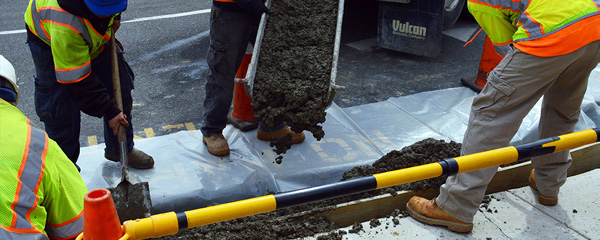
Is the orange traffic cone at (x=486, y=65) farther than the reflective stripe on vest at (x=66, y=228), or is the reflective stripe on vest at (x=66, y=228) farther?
the orange traffic cone at (x=486, y=65)

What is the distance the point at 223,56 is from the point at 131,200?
4.07 feet

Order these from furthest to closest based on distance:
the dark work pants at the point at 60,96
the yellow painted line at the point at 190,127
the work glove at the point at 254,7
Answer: the yellow painted line at the point at 190,127, the work glove at the point at 254,7, the dark work pants at the point at 60,96

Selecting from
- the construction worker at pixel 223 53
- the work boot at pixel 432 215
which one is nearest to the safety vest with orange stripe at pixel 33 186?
the construction worker at pixel 223 53

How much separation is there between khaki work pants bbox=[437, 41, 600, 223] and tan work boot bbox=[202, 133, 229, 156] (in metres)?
1.62

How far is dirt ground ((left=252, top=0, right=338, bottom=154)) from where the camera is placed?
3498 millimetres

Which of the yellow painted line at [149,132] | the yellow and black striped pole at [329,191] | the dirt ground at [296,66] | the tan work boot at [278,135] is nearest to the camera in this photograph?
the yellow and black striped pole at [329,191]

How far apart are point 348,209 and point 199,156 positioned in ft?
4.12

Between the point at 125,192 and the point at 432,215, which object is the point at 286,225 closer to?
the point at 432,215

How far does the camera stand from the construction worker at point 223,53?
3.70 m

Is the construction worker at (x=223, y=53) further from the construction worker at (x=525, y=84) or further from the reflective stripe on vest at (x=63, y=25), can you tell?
the construction worker at (x=525, y=84)

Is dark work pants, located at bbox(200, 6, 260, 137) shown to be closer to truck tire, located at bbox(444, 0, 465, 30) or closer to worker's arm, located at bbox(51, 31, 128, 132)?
worker's arm, located at bbox(51, 31, 128, 132)

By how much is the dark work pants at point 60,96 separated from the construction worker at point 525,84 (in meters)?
2.16

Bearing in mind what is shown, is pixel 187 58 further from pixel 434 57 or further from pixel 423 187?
pixel 423 187

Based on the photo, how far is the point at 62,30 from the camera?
2.83 m
